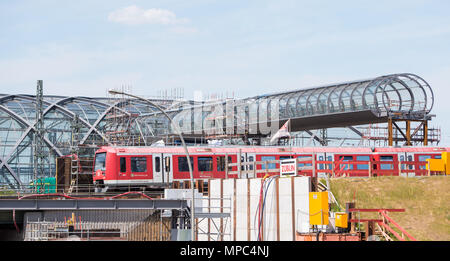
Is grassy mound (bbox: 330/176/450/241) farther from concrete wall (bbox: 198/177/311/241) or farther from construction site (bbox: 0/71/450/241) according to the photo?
concrete wall (bbox: 198/177/311/241)

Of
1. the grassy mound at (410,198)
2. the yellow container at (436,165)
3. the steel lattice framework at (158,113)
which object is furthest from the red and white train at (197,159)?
the grassy mound at (410,198)

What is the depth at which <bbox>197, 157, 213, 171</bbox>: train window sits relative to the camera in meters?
46.6

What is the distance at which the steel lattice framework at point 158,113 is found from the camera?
4991cm

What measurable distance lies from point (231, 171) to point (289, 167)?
9.39 metres

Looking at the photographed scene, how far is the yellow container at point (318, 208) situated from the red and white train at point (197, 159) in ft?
54.7

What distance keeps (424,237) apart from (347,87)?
25423 millimetres

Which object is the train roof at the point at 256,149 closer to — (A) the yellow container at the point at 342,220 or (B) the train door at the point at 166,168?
(B) the train door at the point at 166,168

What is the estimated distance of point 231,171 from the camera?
131 feet

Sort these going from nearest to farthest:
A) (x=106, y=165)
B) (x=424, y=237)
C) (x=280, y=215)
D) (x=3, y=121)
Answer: (x=424, y=237) < (x=280, y=215) < (x=106, y=165) < (x=3, y=121)

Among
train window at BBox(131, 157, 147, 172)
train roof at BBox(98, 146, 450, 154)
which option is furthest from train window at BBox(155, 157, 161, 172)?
train window at BBox(131, 157, 147, 172)

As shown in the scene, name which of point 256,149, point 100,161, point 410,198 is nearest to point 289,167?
point 410,198
